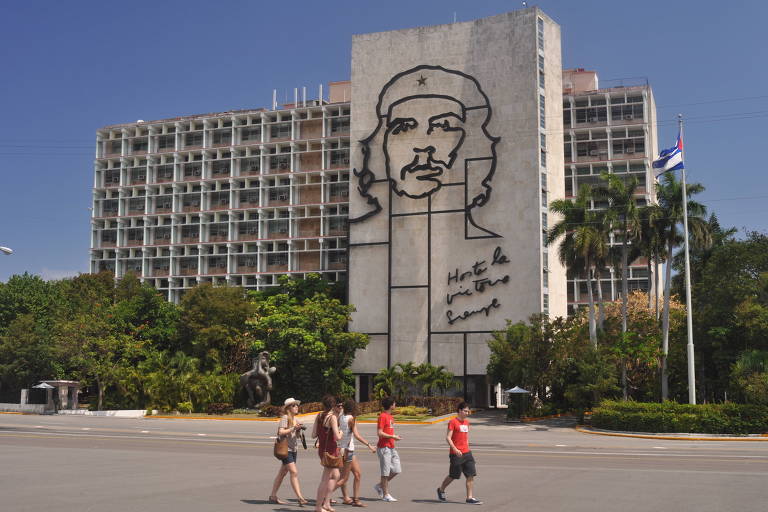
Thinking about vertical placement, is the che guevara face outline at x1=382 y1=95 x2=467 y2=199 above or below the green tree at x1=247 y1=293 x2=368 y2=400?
above

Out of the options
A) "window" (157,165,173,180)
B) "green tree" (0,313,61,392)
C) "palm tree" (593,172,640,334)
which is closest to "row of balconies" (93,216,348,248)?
"window" (157,165,173,180)

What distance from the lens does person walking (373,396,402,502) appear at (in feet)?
51.4

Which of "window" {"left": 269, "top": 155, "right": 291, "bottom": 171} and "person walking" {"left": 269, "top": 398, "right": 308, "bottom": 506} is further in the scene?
"window" {"left": 269, "top": 155, "right": 291, "bottom": 171}

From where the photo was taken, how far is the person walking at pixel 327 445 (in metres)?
13.8

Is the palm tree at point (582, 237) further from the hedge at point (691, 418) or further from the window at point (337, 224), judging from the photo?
the window at point (337, 224)

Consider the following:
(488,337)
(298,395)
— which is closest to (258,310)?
(298,395)

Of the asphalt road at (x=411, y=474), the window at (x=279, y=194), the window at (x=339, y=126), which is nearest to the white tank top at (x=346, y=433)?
the asphalt road at (x=411, y=474)

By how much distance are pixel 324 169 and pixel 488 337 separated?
1747 inches

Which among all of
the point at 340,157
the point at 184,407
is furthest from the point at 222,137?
the point at 184,407

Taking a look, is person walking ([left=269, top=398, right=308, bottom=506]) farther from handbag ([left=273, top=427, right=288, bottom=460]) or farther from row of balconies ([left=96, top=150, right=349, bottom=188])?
row of balconies ([left=96, top=150, right=349, bottom=188])

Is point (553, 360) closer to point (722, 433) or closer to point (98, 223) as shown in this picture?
point (722, 433)

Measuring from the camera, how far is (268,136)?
10538 centimetres

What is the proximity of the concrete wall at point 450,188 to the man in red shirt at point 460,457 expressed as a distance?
161 feet

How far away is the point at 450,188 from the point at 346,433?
181 ft
